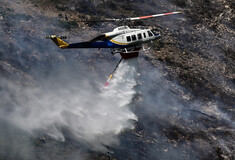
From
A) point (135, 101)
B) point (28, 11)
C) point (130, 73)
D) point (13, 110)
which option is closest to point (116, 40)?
point (130, 73)

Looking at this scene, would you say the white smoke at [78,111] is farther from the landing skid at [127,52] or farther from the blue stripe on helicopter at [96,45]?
the blue stripe on helicopter at [96,45]

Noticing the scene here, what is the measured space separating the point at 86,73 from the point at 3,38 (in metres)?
11.7

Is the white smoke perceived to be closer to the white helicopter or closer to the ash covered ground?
the ash covered ground

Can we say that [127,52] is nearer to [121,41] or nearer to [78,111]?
[121,41]

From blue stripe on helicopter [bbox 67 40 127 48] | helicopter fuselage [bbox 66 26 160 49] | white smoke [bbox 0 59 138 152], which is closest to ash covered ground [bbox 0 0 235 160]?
white smoke [bbox 0 59 138 152]

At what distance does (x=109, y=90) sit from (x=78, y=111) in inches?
167

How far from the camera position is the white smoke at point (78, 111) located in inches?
1284

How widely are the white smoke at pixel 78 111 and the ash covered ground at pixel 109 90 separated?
108 millimetres

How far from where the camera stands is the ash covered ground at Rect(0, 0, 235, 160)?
32.2m

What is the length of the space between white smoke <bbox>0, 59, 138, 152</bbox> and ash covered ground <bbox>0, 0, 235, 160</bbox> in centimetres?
11

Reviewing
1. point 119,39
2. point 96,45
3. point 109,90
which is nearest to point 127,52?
point 119,39

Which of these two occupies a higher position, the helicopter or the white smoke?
the helicopter

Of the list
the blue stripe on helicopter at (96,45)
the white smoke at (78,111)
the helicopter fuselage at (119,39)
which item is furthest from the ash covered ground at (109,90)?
the blue stripe on helicopter at (96,45)

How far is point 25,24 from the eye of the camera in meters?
41.9
